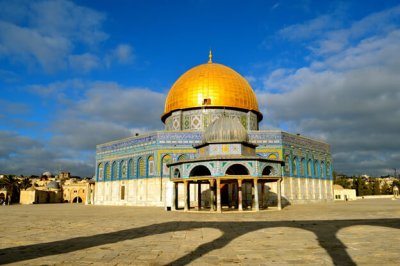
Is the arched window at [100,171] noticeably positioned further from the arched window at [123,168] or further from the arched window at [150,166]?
the arched window at [150,166]

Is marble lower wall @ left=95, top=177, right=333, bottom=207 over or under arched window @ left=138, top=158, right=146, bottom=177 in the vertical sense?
under

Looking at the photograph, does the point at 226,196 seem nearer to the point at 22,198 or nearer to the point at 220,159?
the point at 220,159

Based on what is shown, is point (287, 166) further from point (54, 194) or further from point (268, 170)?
point (54, 194)

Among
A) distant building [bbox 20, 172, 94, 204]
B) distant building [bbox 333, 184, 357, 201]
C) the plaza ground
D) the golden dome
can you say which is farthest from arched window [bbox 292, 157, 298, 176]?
distant building [bbox 20, 172, 94, 204]

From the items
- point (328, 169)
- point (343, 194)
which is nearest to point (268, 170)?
point (328, 169)

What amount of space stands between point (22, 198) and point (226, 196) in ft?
131

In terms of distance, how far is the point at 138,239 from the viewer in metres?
9.37

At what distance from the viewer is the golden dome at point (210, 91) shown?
37.3m

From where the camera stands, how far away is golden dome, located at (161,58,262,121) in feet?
123

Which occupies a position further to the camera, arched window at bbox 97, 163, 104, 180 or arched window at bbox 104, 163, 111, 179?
arched window at bbox 97, 163, 104, 180

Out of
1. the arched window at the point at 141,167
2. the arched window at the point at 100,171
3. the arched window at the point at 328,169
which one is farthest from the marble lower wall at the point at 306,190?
the arched window at the point at 100,171

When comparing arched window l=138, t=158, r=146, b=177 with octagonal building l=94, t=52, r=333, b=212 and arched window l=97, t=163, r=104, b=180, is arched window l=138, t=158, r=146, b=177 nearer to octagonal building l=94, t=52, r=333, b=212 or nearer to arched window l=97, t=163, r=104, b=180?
octagonal building l=94, t=52, r=333, b=212

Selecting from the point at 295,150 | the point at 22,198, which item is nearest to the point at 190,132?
the point at 295,150

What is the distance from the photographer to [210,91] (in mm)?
37594
